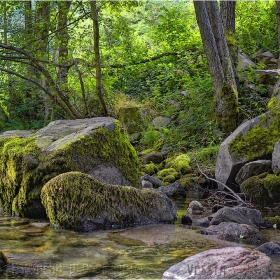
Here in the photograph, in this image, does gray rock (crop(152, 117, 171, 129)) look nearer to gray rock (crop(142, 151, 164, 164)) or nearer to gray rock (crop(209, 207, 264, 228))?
gray rock (crop(142, 151, 164, 164))

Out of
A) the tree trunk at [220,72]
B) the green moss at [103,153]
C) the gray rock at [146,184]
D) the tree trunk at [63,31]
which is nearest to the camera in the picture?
the green moss at [103,153]

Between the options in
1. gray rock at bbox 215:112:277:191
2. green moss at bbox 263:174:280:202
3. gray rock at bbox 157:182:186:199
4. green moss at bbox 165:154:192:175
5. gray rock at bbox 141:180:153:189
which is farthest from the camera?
green moss at bbox 165:154:192:175

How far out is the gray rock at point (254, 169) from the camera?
7352 millimetres

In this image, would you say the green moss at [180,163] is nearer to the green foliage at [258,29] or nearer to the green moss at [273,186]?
the green moss at [273,186]

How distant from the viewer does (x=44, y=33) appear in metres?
9.54

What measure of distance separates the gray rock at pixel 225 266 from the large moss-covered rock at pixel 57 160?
10.0ft

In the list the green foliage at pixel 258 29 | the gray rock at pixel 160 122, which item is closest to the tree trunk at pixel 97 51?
the gray rock at pixel 160 122

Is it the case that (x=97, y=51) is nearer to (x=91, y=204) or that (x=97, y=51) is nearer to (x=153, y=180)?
(x=153, y=180)

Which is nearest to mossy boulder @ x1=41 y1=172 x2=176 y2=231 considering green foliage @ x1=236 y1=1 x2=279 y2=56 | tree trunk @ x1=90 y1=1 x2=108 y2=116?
tree trunk @ x1=90 y1=1 x2=108 y2=116

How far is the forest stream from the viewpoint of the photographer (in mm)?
3215

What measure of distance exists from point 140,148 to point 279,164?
6170mm

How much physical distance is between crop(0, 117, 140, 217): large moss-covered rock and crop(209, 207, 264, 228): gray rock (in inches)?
61.8

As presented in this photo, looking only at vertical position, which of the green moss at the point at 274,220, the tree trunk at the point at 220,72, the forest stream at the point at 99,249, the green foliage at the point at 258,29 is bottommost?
the green moss at the point at 274,220

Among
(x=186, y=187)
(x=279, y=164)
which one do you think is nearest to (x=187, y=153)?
(x=186, y=187)
